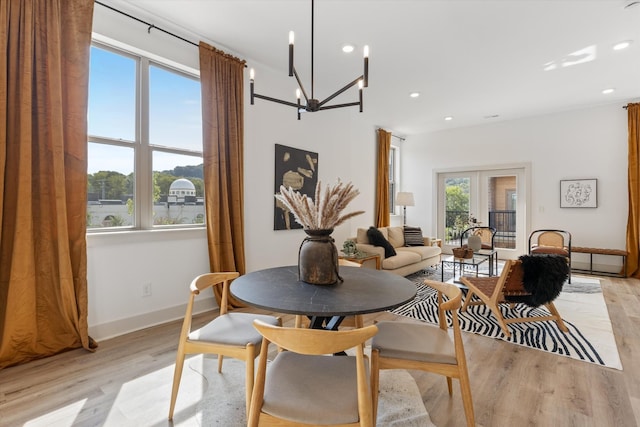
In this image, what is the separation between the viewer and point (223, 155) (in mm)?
3332

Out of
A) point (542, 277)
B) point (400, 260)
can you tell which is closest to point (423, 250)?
point (400, 260)

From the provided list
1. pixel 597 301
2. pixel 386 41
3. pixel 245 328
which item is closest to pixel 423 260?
pixel 597 301

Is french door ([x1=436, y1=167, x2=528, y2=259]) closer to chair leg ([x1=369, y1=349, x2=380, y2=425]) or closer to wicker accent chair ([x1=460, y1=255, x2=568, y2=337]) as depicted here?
wicker accent chair ([x1=460, y1=255, x2=568, y2=337])

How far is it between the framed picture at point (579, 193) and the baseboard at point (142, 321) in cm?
631

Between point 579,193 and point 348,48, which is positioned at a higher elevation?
point 348,48

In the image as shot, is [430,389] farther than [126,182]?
No

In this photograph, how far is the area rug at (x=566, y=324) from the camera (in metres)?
2.54

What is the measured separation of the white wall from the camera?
5371 mm

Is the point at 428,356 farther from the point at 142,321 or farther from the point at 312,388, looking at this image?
the point at 142,321

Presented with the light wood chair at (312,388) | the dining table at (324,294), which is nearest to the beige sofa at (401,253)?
the dining table at (324,294)

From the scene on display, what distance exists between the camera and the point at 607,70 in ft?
13.5

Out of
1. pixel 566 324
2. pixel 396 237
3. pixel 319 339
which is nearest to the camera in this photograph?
pixel 319 339

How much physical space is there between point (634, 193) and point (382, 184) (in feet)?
13.4

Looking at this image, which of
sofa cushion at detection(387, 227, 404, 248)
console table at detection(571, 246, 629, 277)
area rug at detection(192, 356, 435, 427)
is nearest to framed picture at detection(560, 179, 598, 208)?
console table at detection(571, 246, 629, 277)
